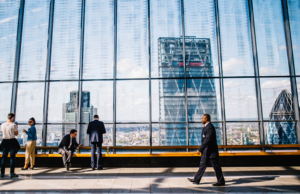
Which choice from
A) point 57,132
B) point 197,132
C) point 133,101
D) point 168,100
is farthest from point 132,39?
point 57,132

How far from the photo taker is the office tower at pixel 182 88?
5.86 meters

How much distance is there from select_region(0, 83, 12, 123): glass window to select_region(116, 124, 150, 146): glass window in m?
3.76

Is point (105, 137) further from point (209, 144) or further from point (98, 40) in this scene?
point (209, 144)

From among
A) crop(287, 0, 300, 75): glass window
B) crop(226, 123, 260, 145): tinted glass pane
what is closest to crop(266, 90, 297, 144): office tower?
crop(226, 123, 260, 145): tinted glass pane

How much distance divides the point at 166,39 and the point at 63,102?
412 cm

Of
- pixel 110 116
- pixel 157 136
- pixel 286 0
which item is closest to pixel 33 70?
pixel 110 116

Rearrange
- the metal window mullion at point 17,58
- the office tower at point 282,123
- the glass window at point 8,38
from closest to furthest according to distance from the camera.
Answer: the office tower at point 282,123
the metal window mullion at point 17,58
the glass window at point 8,38

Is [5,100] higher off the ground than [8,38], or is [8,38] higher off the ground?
[8,38]

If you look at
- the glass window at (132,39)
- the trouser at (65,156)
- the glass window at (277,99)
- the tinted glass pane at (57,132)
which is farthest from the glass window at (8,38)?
the glass window at (277,99)

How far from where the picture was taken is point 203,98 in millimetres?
6035

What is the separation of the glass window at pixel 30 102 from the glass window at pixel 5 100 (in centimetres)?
32

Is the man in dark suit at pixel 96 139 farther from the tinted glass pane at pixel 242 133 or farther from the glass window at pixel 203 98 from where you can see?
the tinted glass pane at pixel 242 133

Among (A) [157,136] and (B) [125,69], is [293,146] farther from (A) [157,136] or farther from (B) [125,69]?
Result: (B) [125,69]

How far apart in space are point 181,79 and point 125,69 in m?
1.93
